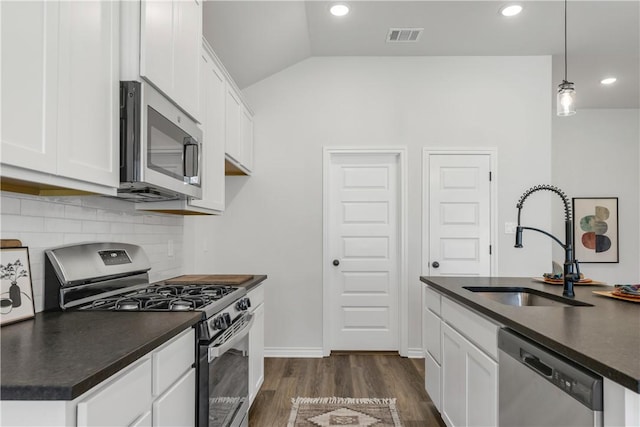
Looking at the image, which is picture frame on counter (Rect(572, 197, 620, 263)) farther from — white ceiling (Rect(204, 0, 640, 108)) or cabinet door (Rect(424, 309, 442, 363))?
cabinet door (Rect(424, 309, 442, 363))

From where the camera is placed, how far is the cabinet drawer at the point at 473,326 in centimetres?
173

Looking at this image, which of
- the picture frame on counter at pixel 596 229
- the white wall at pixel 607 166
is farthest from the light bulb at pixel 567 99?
the picture frame on counter at pixel 596 229

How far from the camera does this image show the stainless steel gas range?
1704mm

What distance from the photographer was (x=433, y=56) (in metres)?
4.19

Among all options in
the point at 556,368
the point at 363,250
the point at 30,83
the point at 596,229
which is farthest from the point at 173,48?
the point at 596,229

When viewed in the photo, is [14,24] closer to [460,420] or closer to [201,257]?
[460,420]

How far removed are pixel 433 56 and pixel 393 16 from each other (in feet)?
3.10

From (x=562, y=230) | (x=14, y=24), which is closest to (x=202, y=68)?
(x=14, y=24)

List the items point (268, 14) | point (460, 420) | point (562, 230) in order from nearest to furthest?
point (460, 420), point (268, 14), point (562, 230)

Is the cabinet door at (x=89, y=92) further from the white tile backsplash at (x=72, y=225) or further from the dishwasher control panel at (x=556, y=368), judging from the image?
the dishwasher control panel at (x=556, y=368)

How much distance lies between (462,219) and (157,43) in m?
3.27

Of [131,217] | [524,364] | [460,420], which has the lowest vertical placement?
[460,420]

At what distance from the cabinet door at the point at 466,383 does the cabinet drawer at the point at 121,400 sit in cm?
131

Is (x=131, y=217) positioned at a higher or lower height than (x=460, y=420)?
higher
